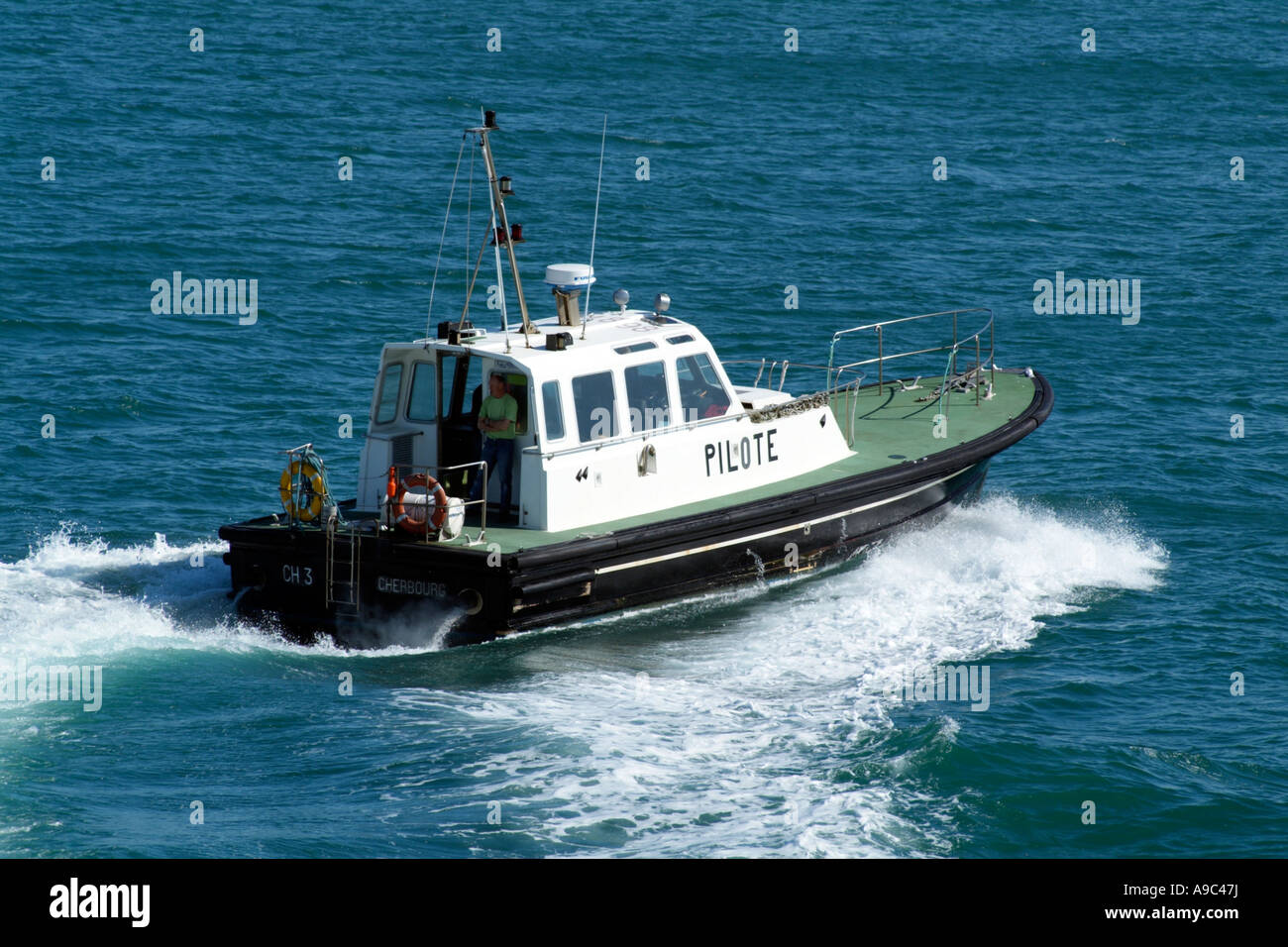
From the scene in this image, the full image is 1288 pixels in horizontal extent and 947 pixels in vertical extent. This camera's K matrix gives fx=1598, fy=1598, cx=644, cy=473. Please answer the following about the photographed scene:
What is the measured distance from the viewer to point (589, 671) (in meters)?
13.6

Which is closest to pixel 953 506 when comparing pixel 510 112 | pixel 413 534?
pixel 413 534

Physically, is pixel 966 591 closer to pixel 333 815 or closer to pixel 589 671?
pixel 589 671

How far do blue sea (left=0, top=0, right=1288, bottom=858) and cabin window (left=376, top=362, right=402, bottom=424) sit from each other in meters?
2.36

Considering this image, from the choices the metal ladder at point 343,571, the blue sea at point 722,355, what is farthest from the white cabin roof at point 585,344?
the blue sea at point 722,355

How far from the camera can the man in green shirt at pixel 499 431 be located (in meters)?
14.6

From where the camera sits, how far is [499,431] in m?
14.7

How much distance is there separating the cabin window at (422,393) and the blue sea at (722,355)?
7.77ft

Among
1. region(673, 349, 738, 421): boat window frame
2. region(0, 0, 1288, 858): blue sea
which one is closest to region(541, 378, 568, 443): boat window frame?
region(673, 349, 738, 421): boat window frame

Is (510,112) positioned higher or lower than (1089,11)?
lower

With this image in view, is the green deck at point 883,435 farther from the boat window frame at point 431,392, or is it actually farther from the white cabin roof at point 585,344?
the white cabin roof at point 585,344

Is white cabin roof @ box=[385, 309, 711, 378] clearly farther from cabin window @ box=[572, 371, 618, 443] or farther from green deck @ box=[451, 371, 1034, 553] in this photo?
green deck @ box=[451, 371, 1034, 553]

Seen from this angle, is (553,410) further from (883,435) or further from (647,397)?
(883,435)

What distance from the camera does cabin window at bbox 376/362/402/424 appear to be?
50.5 ft
